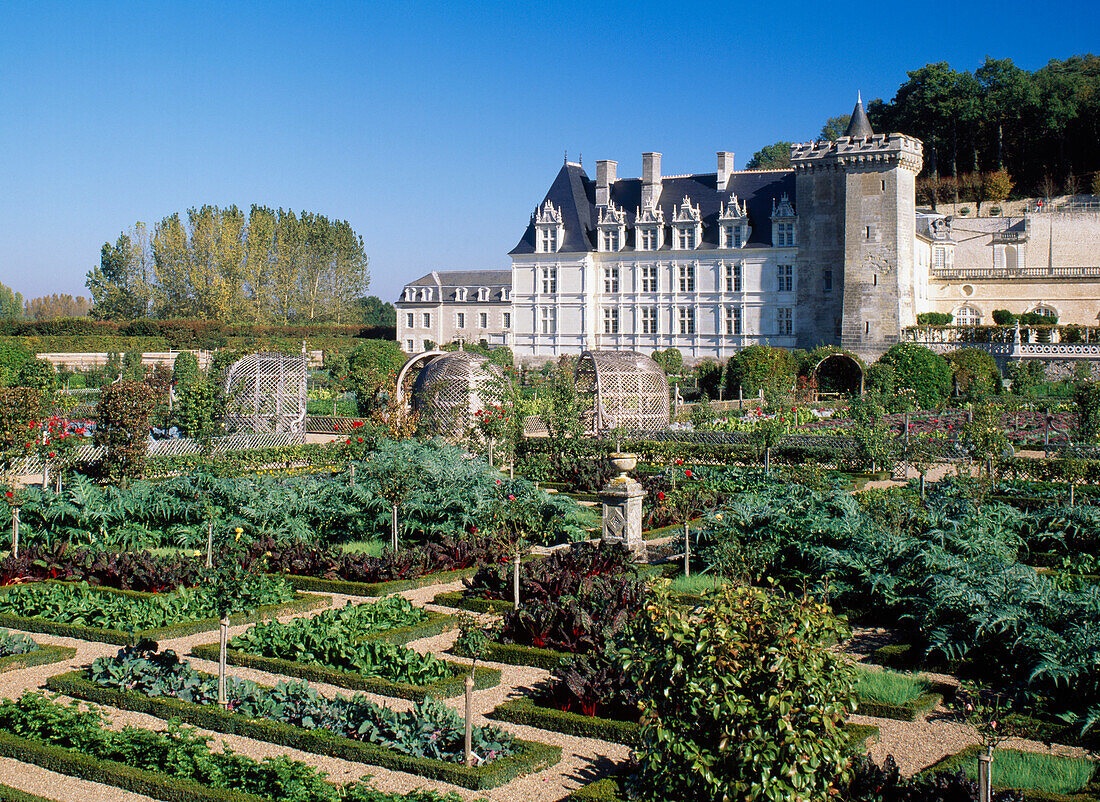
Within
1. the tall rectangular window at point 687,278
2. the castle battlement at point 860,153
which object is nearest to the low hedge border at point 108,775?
the castle battlement at point 860,153

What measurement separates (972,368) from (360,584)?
29579mm

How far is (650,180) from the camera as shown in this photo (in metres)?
51.2

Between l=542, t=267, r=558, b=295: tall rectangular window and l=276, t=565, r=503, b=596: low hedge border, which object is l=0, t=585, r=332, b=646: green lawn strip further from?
l=542, t=267, r=558, b=295: tall rectangular window

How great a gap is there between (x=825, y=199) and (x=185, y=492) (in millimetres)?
37642

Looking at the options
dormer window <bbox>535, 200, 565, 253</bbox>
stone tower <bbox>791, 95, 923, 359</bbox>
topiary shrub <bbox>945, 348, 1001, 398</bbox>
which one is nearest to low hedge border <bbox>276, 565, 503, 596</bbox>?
topiary shrub <bbox>945, 348, 1001, 398</bbox>

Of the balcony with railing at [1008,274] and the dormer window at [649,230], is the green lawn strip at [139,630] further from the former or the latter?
the balcony with railing at [1008,274]

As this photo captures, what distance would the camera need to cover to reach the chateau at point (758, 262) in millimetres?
44875

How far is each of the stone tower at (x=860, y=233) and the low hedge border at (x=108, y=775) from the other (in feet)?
136

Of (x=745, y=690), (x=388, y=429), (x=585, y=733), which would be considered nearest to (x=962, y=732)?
(x=585, y=733)

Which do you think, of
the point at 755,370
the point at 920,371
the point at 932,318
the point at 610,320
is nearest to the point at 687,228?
the point at 610,320

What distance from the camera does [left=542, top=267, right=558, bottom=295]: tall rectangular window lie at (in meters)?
52.5

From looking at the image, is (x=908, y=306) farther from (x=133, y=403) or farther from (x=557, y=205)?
(x=133, y=403)

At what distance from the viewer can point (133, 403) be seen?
15.7 meters

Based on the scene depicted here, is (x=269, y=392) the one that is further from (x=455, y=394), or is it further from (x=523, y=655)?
(x=523, y=655)
